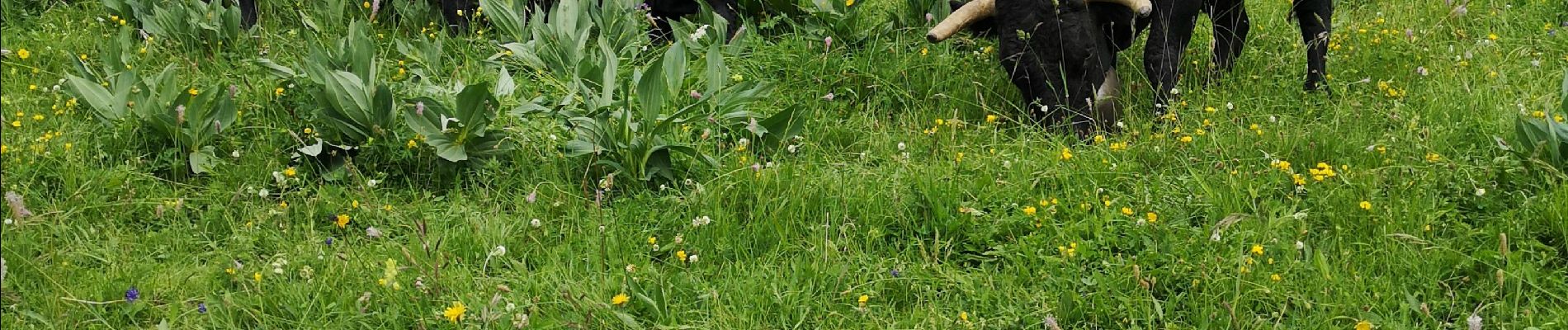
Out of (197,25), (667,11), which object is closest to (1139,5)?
(667,11)

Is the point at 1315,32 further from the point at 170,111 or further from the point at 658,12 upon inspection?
the point at 170,111

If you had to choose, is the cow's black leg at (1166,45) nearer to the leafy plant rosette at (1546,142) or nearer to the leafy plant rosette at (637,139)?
the leafy plant rosette at (1546,142)

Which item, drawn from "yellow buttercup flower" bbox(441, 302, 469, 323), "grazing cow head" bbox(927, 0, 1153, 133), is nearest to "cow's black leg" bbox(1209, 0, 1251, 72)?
"grazing cow head" bbox(927, 0, 1153, 133)

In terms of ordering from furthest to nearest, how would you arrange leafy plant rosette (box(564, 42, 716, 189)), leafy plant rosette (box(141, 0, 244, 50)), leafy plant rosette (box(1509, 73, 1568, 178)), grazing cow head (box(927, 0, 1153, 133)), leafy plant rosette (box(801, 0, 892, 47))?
1. leafy plant rosette (box(801, 0, 892, 47))
2. leafy plant rosette (box(141, 0, 244, 50))
3. grazing cow head (box(927, 0, 1153, 133))
4. leafy plant rosette (box(564, 42, 716, 189))
5. leafy plant rosette (box(1509, 73, 1568, 178))

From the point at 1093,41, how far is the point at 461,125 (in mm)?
2329

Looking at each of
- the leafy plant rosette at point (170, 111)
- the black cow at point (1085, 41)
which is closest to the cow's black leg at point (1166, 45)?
the black cow at point (1085, 41)

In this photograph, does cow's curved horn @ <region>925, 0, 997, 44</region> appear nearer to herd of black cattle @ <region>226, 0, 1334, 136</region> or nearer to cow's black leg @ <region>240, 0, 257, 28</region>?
herd of black cattle @ <region>226, 0, 1334, 136</region>

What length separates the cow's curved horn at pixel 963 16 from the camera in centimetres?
467

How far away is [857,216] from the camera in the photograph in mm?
4195

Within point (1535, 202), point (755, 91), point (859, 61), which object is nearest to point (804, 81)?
point (859, 61)

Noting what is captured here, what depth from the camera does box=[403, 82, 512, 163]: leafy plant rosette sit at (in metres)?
4.55

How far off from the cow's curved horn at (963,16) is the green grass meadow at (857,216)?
39 centimetres

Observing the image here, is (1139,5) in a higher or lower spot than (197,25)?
higher

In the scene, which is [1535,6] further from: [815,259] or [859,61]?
[815,259]
